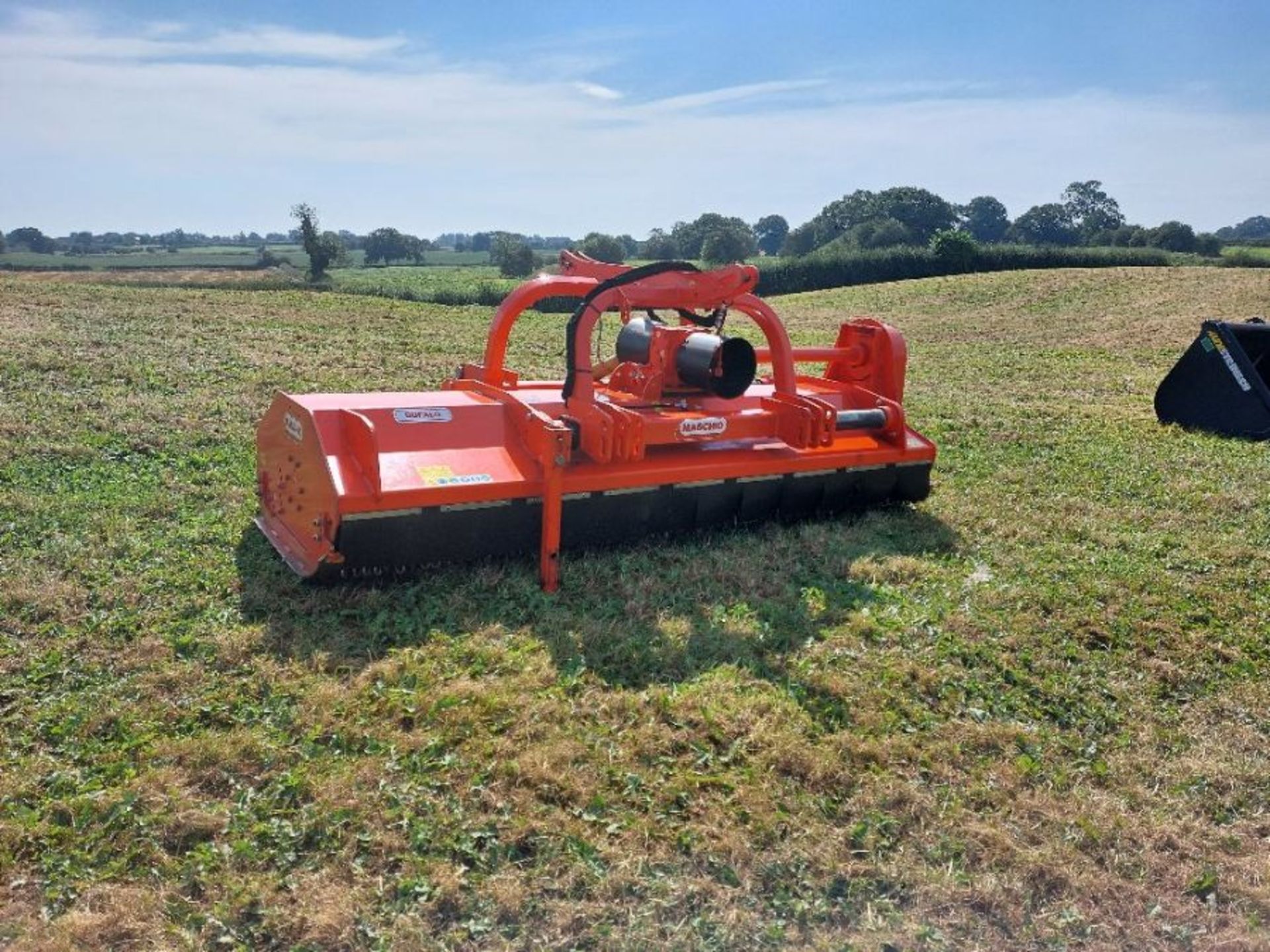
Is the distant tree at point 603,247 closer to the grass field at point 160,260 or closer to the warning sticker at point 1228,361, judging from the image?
the grass field at point 160,260

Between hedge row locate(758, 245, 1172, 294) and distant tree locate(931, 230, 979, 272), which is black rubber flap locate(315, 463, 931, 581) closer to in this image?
hedge row locate(758, 245, 1172, 294)

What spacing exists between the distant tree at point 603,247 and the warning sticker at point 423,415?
1210 inches

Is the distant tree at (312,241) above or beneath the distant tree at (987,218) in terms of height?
beneath

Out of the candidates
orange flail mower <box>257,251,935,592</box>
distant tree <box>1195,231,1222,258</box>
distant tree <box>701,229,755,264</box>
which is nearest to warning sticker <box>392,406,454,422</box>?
orange flail mower <box>257,251,935,592</box>

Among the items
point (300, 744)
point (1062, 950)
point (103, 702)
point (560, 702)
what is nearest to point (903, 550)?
point (560, 702)

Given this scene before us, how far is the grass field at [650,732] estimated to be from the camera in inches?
107

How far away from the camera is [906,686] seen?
3.95 m

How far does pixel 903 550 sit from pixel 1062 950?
3.08m

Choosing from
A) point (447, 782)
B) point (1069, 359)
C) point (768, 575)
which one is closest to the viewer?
point (447, 782)

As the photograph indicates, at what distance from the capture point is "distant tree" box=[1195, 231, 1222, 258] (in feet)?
157

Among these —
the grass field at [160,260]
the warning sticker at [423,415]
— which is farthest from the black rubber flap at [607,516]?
the grass field at [160,260]

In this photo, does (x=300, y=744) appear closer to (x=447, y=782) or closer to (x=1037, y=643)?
(x=447, y=782)

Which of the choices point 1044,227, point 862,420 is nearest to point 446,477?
point 862,420

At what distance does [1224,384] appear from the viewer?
28.6ft
